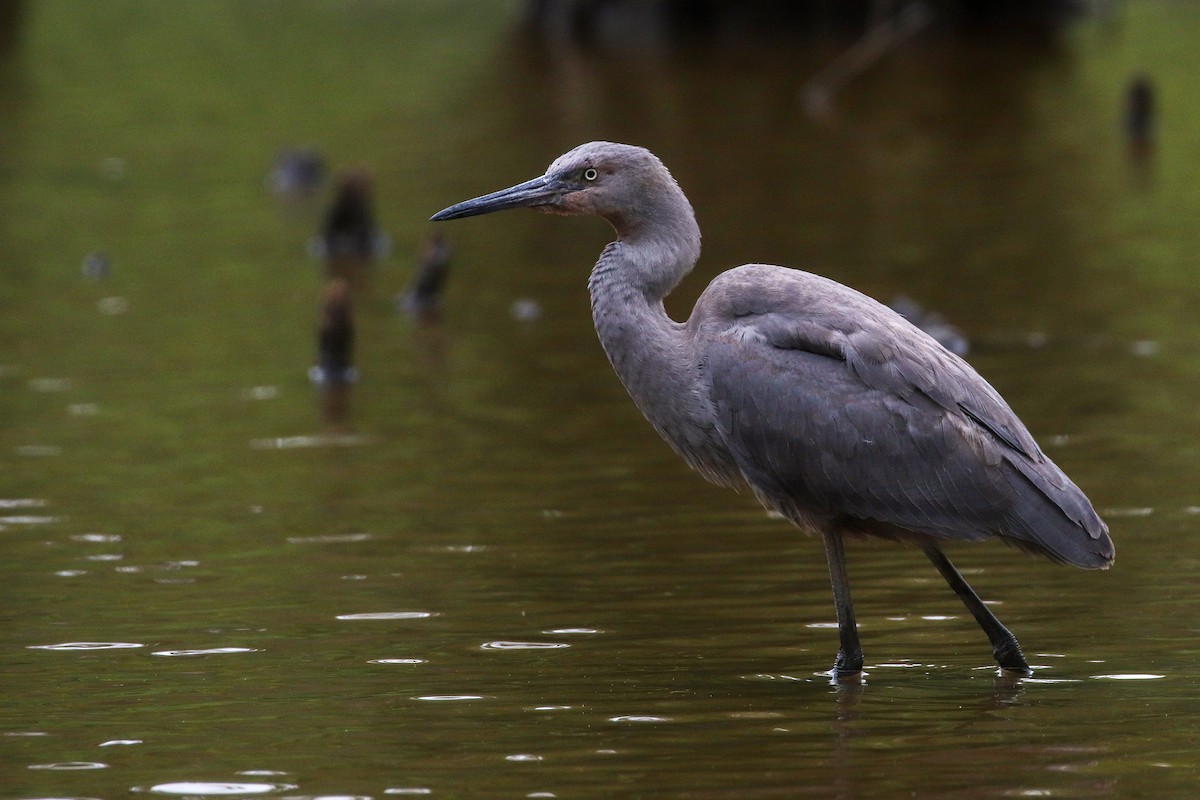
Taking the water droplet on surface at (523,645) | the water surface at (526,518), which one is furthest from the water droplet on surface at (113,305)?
the water droplet on surface at (523,645)

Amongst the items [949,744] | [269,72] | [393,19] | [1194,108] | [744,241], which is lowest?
[949,744]

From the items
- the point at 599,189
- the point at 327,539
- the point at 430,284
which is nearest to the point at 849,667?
the point at 599,189

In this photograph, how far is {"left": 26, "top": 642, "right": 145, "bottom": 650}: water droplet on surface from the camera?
7.90 m

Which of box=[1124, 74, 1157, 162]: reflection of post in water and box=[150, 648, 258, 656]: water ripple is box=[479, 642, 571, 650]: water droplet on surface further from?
box=[1124, 74, 1157, 162]: reflection of post in water

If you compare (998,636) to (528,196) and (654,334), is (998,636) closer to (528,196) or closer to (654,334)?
(654,334)

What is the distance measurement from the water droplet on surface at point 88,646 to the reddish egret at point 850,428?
89.2 inches

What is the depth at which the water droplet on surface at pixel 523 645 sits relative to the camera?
310 inches

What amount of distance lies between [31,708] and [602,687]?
2.01m

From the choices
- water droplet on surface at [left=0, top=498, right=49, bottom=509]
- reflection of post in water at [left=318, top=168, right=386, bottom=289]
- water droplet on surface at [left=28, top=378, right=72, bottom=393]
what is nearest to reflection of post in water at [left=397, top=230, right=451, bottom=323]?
reflection of post in water at [left=318, top=168, right=386, bottom=289]

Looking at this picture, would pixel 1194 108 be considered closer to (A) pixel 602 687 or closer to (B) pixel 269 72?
(B) pixel 269 72

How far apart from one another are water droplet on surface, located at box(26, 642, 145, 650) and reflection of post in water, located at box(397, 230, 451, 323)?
8.56m

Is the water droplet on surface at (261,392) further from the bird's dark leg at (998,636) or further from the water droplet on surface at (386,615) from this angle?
the bird's dark leg at (998,636)

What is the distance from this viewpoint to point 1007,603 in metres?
8.45

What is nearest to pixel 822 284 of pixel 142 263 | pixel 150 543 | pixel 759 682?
pixel 759 682
